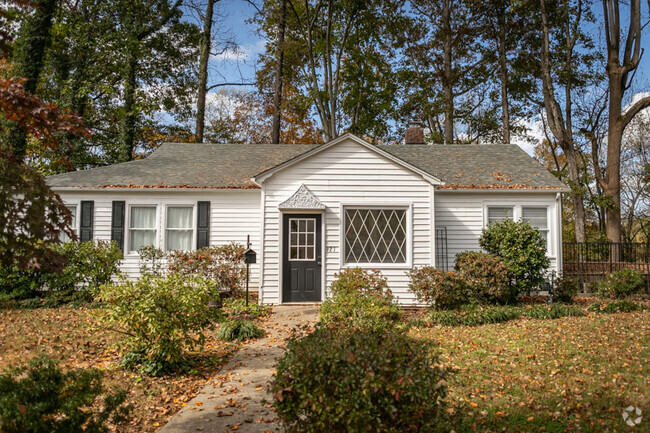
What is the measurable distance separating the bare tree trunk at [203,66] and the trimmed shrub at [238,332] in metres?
15.8

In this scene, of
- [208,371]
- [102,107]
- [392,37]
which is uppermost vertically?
[392,37]

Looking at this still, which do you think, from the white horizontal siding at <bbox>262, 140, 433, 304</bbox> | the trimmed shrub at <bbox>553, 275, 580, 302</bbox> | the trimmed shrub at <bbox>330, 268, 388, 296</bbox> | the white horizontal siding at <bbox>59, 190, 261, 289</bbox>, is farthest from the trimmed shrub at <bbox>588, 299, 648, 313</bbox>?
the white horizontal siding at <bbox>59, 190, 261, 289</bbox>

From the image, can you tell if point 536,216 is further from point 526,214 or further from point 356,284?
point 356,284

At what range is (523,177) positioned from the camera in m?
13.2

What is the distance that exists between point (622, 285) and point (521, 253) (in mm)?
3476

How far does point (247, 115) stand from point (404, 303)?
21462 millimetres

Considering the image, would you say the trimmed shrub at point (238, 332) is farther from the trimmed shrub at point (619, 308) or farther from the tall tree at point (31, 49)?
the tall tree at point (31, 49)

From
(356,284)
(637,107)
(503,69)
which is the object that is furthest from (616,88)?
(356,284)

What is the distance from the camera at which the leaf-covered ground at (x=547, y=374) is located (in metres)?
4.35

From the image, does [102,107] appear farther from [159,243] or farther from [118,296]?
[118,296]

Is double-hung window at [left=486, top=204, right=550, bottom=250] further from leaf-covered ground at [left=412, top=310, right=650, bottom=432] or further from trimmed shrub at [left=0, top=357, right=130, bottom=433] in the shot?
trimmed shrub at [left=0, top=357, right=130, bottom=433]

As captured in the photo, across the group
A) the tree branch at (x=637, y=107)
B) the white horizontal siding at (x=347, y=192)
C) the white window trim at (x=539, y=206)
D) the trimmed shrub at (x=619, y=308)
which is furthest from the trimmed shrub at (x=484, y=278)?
the tree branch at (x=637, y=107)

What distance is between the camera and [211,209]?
41.4ft

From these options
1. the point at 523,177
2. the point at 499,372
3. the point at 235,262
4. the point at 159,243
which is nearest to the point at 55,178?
the point at 159,243
